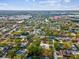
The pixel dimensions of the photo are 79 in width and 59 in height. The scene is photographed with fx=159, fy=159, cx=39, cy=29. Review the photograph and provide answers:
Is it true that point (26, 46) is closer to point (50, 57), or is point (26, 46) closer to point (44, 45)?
point (44, 45)

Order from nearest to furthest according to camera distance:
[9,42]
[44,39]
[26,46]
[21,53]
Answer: [21,53] → [26,46] → [9,42] → [44,39]

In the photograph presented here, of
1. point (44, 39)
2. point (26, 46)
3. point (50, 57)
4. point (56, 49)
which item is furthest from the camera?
point (44, 39)

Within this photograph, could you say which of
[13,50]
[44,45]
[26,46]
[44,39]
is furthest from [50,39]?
[13,50]

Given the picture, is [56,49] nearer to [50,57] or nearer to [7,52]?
[50,57]

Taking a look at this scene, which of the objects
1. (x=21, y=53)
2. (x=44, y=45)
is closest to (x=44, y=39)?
(x=44, y=45)

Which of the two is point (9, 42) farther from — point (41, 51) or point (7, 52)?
point (41, 51)

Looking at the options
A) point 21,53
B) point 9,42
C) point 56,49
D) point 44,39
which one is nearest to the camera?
point 21,53

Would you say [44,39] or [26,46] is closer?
[26,46]

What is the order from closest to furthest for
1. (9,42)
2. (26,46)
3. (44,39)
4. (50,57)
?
(50,57) → (26,46) → (9,42) → (44,39)
